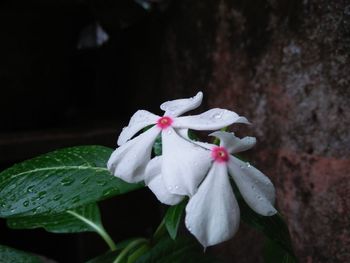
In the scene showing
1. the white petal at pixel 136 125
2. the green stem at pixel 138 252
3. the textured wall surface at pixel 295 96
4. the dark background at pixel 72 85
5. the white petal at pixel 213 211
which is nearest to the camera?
the white petal at pixel 213 211

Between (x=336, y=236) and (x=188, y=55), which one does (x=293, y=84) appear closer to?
(x=336, y=236)

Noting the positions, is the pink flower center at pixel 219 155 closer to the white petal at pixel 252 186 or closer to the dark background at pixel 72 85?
the white petal at pixel 252 186

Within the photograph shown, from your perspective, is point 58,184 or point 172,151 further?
point 58,184

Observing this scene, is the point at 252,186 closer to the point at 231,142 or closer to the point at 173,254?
the point at 231,142

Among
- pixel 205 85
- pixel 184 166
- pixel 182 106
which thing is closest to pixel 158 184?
pixel 184 166

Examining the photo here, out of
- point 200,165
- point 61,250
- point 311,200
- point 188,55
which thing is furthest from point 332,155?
point 61,250

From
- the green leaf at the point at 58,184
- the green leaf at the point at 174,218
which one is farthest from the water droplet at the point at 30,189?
the green leaf at the point at 174,218

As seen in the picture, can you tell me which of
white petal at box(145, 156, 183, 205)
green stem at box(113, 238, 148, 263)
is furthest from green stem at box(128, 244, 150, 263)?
white petal at box(145, 156, 183, 205)
